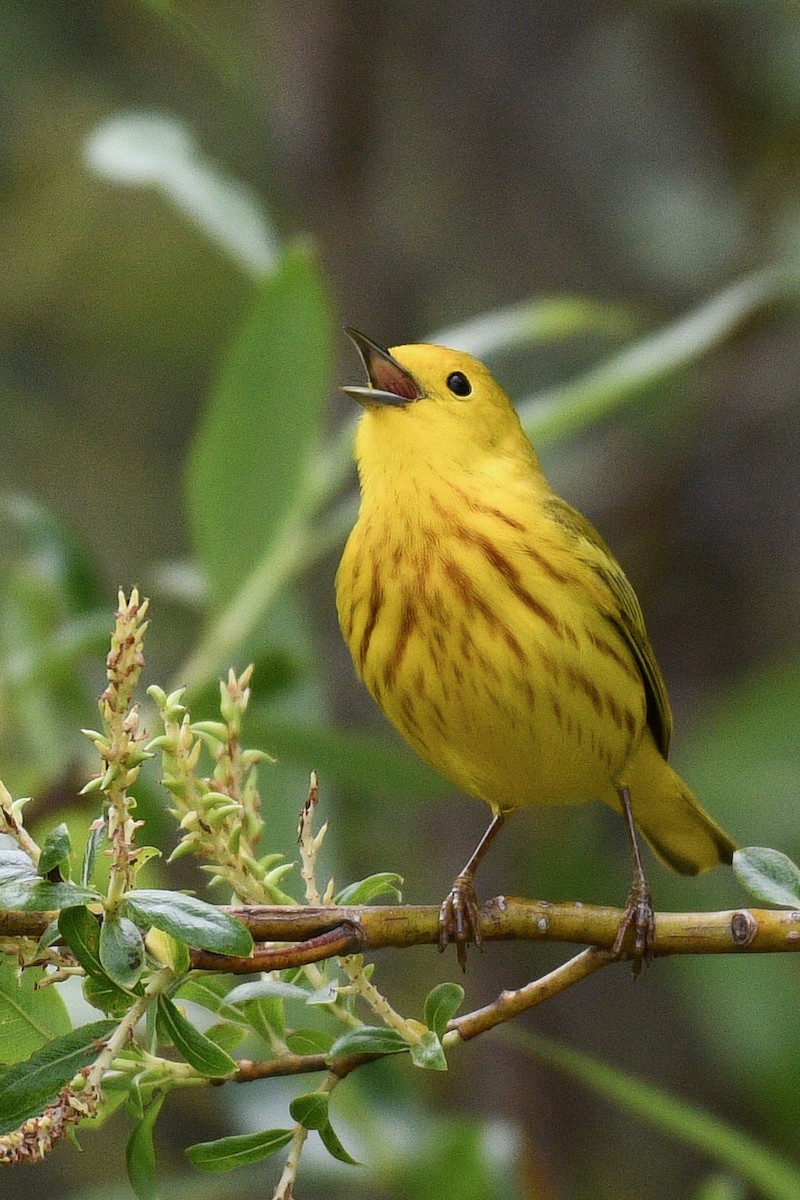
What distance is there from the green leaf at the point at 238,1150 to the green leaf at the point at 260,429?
1.64 m

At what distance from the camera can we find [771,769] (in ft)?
13.3

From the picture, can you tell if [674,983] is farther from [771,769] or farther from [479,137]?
[479,137]

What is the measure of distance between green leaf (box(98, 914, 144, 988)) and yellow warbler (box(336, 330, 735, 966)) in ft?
3.46

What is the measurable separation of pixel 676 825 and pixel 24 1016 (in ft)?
6.22

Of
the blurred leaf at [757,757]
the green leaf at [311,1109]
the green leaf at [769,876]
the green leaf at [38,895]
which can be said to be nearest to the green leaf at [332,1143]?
the green leaf at [311,1109]

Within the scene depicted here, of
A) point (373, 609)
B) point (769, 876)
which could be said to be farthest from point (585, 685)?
point (769, 876)

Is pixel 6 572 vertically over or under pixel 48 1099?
over

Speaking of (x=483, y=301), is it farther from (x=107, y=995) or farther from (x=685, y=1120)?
(x=107, y=995)

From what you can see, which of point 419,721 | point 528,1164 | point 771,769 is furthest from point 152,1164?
point 771,769

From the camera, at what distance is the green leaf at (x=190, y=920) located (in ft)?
4.50

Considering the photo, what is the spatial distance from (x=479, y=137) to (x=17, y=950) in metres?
4.78

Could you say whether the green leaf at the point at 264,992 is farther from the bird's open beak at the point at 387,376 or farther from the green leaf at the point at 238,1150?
the bird's open beak at the point at 387,376

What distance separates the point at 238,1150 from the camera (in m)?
1.57

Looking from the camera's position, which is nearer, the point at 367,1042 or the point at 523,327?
the point at 367,1042
